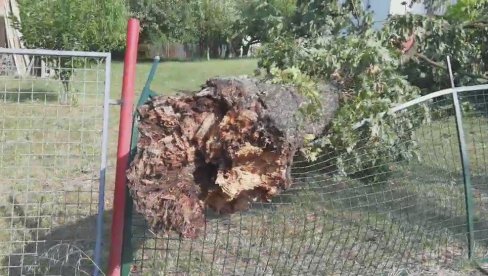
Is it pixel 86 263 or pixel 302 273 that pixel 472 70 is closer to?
pixel 302 273

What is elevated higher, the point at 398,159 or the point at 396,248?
the point at 398,159

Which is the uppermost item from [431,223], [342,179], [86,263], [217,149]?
[217,149]

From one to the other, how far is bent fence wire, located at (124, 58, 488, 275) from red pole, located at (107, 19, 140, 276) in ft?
2.03

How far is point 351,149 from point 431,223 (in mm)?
1562

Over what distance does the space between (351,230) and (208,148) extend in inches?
103

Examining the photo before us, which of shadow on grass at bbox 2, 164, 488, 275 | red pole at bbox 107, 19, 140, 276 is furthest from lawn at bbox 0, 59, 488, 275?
red pole at bbox 107, 19, 140, 276

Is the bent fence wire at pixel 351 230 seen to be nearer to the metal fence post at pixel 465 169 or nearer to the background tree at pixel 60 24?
the metal fence post at pixel 465 169

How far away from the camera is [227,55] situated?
139ft

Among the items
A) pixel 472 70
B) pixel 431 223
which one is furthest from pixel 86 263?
pixel 472 70

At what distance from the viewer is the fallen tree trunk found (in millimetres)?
2861

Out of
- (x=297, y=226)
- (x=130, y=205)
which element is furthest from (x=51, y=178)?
(x=130, y=205)

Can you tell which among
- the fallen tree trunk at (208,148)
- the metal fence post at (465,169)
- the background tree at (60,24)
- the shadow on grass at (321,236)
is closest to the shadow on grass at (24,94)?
the shadow on grass at (321,236)

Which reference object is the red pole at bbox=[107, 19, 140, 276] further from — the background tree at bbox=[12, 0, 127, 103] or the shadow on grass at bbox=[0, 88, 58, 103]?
the background tree at bbox=[12, 0, 127, 103]

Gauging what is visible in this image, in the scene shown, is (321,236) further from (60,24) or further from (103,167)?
(60,24)
